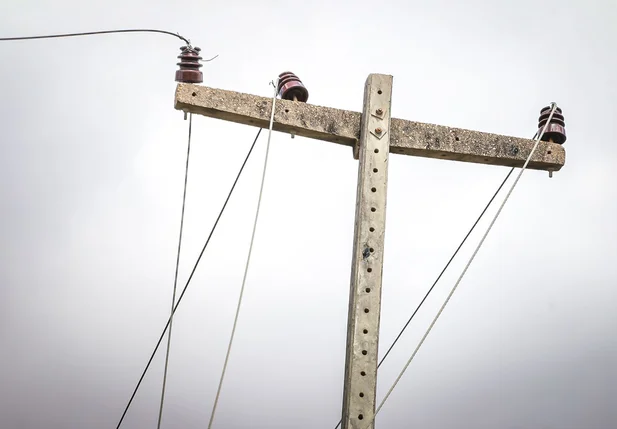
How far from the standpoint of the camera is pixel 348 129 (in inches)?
159

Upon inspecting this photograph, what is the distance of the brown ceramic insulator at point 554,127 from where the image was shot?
4496 mm

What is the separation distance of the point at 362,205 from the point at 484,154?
2.87ft

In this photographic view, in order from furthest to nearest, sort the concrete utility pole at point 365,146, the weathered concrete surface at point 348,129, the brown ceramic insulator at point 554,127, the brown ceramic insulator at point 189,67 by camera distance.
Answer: the brown ceramic insulator at point 554,127
the brown ceramic insulator at point 189,67
the weathered concrete surface at point 348,129
the concrete utility pole at point 365,146

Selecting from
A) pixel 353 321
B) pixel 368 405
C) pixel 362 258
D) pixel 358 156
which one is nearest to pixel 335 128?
pixel 358 156

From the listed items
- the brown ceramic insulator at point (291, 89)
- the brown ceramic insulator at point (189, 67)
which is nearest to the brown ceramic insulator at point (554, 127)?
the brown ceramic insulator at point (291, 89)

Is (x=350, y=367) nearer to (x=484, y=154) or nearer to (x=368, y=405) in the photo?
(x=368, y=405)

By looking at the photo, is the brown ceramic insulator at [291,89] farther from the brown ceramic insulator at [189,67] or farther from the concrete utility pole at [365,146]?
the brown ceramic insulator at [189,67]

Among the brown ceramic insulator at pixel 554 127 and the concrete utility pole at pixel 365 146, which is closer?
the concrete utility pole at pixel 365 146

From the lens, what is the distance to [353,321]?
12.2 feet

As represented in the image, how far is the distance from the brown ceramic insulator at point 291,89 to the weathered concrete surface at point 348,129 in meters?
0.10

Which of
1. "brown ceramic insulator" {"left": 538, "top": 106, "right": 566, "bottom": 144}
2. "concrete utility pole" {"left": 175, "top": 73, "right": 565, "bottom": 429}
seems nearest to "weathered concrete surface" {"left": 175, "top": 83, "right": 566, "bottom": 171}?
"concrete utility pole" {"left": 175, "top": 73, "right": 565, "bottom": 429}

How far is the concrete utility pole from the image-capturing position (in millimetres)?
3709

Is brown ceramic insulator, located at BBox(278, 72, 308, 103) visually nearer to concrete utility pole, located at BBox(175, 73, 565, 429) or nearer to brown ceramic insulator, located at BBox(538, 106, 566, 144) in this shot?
concrete utility pole, located at BBox(175, 73, 565, 429)

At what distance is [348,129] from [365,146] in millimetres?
164
